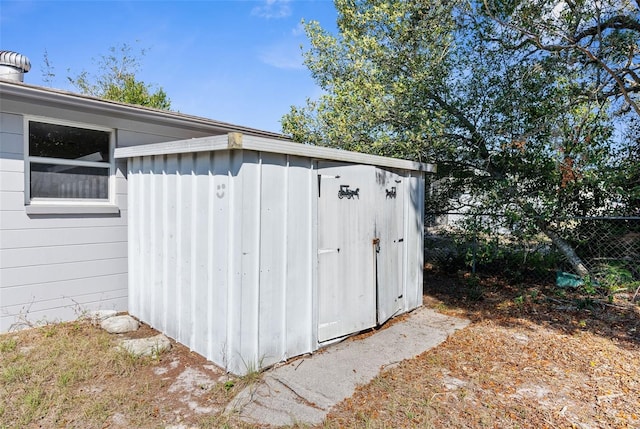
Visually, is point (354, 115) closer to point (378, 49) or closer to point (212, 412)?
point (378, 49)

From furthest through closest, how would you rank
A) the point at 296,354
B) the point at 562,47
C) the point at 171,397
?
1. the point at 562,47
2. the point at 296,354
3. the point at 171,397

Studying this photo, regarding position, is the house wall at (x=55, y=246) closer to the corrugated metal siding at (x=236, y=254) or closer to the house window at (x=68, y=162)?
the house window at (x=68, y=162)

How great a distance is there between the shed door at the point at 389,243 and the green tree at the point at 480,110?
158cm

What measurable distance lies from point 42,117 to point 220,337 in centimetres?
319

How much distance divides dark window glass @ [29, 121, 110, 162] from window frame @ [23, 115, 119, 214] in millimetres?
43

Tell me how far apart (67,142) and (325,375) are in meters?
3.94

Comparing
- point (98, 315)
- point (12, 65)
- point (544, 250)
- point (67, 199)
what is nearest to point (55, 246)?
point (67, 199)

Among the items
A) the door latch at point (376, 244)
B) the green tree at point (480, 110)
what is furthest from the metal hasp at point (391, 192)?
the green tree at point (480, 110)

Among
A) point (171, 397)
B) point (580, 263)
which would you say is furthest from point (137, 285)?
point (580, 263)

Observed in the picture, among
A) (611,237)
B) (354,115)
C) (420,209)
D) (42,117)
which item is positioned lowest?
(611,237)

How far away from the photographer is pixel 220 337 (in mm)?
3330

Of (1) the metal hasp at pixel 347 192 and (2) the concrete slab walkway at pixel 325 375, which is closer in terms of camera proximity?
(2) the concrete slab walkway at pixel 325 375

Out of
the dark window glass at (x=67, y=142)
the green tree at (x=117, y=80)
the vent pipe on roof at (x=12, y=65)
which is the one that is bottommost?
the dark window glass at (x=67, y=142)

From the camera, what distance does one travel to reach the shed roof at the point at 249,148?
9.64 feet
